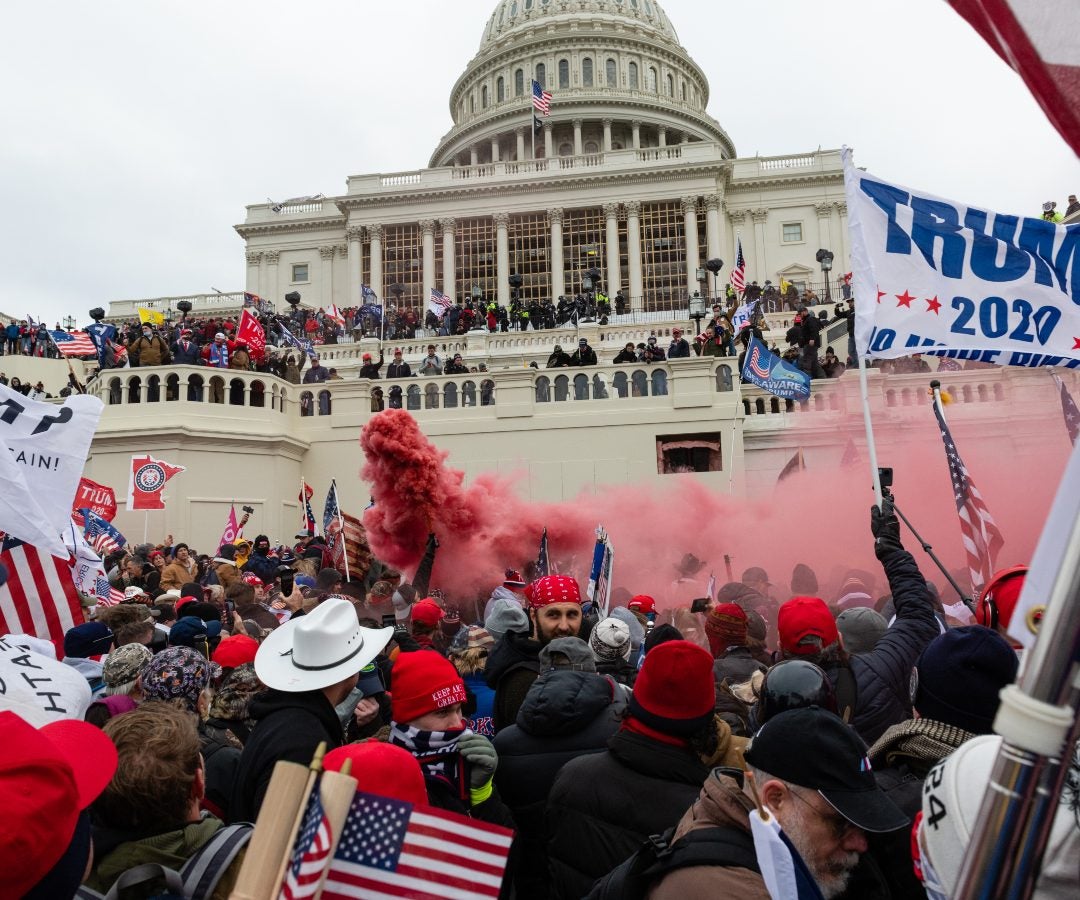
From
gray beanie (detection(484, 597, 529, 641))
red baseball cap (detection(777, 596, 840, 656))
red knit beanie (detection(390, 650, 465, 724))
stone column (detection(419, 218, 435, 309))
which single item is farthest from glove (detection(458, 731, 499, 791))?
stone column (detection(419, 218, 435, 309))

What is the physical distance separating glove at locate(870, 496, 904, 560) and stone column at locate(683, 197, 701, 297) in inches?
1775

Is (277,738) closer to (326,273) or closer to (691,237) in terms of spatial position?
(691,237)

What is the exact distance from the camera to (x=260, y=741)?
3.21 metres

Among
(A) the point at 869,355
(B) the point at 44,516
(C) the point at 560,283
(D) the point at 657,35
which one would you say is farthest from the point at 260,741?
(D) the point at 657,35

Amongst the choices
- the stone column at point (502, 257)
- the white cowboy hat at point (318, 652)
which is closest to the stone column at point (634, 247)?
the stone column at point (502, 257)

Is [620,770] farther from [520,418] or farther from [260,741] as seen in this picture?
[520,418]

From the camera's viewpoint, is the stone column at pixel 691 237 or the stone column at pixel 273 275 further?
the stone column at pixel 273 275

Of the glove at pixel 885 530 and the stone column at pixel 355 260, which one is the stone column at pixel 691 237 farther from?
the glove at pixel 885 530

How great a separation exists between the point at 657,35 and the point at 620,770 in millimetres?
74616

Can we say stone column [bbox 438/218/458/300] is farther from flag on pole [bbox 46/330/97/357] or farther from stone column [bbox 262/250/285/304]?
flag on pole [bbox 46/330/97/357]

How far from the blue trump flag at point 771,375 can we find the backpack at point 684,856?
1445cm

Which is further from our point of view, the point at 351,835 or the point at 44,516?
the point at 44,516

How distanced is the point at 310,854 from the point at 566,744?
2.17 meters

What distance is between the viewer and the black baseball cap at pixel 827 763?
2178 mm
